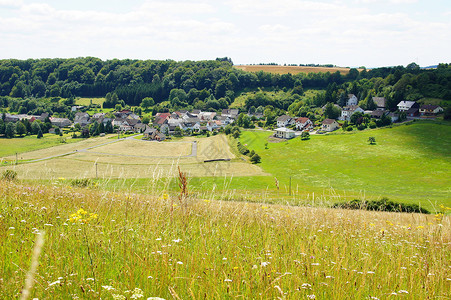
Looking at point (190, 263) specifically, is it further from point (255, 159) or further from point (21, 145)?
point (21, 145)

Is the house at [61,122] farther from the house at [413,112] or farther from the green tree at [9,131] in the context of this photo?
the house at [413,112]

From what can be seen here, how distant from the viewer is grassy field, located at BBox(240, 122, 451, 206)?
5203 centimetres

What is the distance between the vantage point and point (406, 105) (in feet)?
364

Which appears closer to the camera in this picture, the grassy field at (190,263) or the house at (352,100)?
the grassy field at (190,263)

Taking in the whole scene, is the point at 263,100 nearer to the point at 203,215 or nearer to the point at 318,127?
the point at 318,127

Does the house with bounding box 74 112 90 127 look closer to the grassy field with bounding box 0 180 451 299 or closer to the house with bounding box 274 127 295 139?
the house with bounding box 274 127 295 139

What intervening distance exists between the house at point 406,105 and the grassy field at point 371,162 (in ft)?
63.4

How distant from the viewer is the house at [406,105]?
360 ft

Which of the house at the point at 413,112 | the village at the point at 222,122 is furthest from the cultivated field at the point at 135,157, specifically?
the house at the point at 413,112

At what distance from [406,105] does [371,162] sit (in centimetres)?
5455

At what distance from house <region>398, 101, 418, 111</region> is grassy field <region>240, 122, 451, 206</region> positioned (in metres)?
19.3

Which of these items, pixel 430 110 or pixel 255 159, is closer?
pixel 255 159

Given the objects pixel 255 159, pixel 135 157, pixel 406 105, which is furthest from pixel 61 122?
pixel 406 105

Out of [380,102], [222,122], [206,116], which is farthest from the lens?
[206,116]
